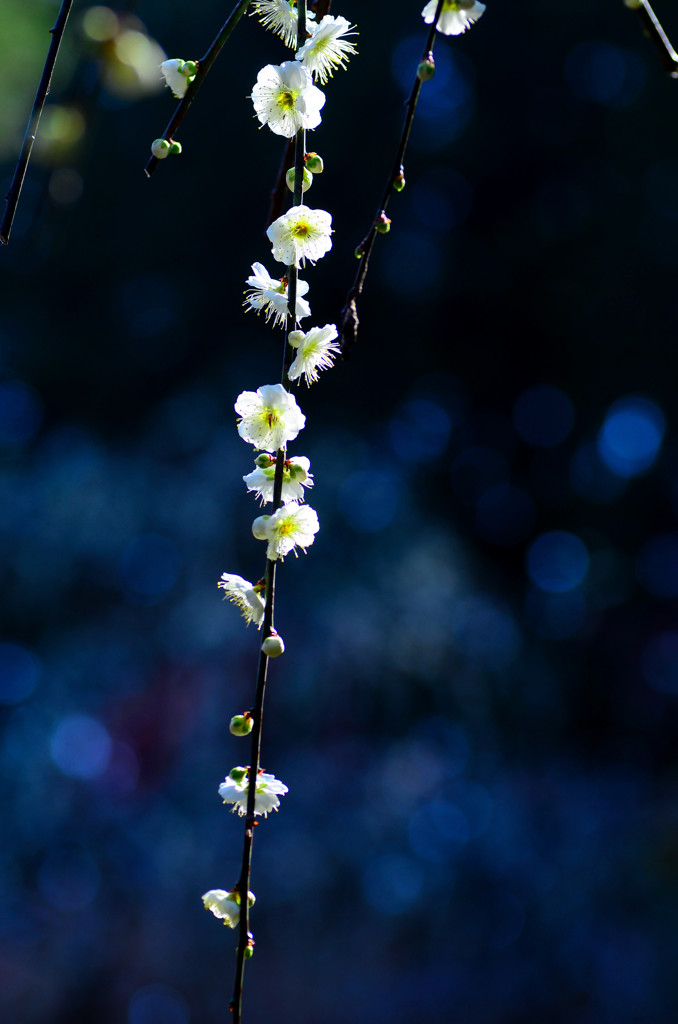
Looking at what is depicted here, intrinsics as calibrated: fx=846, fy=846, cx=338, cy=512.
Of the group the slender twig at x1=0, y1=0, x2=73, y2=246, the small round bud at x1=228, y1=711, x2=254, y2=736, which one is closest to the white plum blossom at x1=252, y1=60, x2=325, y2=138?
the slender twig at x1=0, y1=0, x2=73, y2=246

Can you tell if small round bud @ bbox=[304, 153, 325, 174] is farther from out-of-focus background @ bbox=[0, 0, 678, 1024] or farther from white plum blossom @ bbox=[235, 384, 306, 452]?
out-of-focus background @ bbox=[0, 0, 678, 1024]

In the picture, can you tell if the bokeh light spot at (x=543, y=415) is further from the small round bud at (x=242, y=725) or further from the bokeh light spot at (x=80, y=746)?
the small round bud at (x=242, y=725)

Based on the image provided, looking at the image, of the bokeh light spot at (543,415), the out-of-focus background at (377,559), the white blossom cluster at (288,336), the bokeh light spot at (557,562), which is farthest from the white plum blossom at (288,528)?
the bokeh light spot at (543,415)

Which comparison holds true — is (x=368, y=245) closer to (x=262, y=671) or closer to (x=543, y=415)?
(x=262, y=671)

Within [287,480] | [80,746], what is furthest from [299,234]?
[80,746]

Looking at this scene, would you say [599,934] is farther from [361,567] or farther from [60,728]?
[60,728]

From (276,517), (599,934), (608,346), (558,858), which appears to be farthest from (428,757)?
(276,517)
